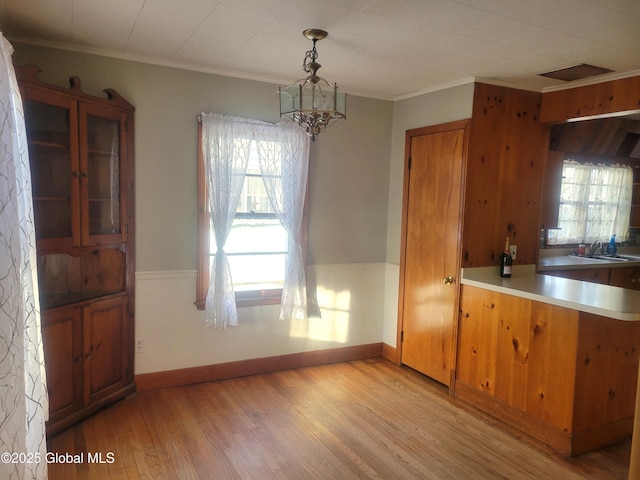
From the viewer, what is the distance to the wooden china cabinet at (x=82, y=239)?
2.67 m

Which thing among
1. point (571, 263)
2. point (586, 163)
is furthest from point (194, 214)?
point (586, 163)

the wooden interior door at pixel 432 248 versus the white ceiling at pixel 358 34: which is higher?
the white ceiling at pixel 358 34

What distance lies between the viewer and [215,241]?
11.4 feet

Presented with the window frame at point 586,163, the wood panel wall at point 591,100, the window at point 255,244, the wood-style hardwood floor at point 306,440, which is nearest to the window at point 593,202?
the window frame at point 586,163

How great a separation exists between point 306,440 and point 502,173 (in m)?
2.44

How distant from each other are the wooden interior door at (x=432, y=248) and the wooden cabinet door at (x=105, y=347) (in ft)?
7.72

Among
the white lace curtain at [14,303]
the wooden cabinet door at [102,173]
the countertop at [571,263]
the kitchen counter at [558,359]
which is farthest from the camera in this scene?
the countertop at [571,263]

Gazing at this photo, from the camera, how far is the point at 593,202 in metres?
5.24

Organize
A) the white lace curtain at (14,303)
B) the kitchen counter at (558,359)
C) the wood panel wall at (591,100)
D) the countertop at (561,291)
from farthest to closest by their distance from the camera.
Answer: the wood panel wall at (591,100) < the kitchen counter at (558,359) < the countertop at (561,291) < the white lace curtain at (14,303)

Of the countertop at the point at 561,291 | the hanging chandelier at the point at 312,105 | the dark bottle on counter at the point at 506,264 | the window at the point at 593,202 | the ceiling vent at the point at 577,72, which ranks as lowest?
the countertop at the point at 561,291

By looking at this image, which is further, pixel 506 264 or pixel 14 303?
pixel 506 264

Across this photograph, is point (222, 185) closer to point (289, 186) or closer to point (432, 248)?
point (289, 186)

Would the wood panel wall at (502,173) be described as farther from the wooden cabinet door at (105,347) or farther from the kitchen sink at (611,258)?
the wooden cabinet door at (105,347)

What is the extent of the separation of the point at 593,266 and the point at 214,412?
375 cm
